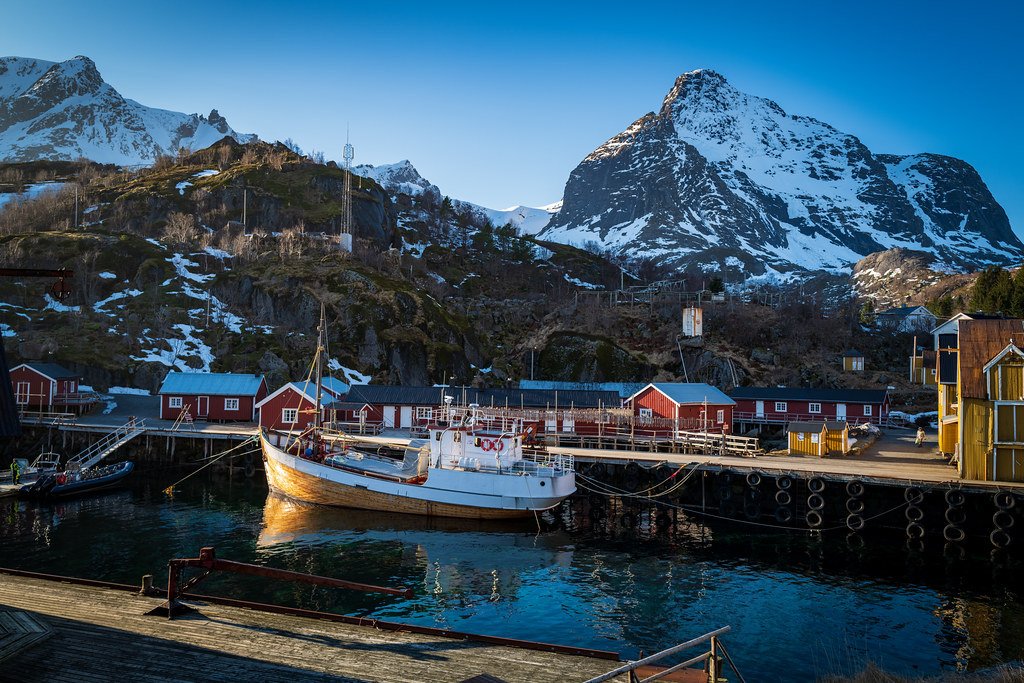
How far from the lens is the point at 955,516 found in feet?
107

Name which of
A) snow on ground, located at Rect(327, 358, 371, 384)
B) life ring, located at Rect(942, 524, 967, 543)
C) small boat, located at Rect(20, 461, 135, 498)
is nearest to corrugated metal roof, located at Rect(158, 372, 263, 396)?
snow on ground, located at Rect(327, 358, 371, 384)

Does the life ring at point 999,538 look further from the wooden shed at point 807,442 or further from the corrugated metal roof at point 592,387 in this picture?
the corrugated metal roof at point 592,387

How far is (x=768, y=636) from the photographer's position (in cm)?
2133

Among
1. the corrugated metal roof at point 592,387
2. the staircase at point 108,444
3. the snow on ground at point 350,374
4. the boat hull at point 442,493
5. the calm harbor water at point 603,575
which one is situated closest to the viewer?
the calm harbor water at point 603,575

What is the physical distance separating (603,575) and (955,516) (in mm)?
18358

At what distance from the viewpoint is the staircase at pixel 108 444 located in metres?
49.0

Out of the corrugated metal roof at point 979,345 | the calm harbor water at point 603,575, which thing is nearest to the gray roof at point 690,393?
the calm harbor water at point 603,575

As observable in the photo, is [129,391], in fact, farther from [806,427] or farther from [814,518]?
[814,518]

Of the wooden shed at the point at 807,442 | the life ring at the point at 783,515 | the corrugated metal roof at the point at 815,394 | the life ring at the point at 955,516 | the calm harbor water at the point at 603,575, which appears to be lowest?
the calm harbor water at the point at 603,575

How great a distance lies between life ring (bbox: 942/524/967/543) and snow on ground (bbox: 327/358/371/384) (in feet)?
193

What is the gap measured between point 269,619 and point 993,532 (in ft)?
106

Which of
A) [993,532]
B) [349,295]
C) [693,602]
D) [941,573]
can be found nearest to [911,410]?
[993,532]

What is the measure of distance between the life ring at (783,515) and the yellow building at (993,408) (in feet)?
29.1

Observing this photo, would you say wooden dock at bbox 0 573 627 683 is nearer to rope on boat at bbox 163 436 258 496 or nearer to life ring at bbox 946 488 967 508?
life ring at bbox 946 488 967 508
